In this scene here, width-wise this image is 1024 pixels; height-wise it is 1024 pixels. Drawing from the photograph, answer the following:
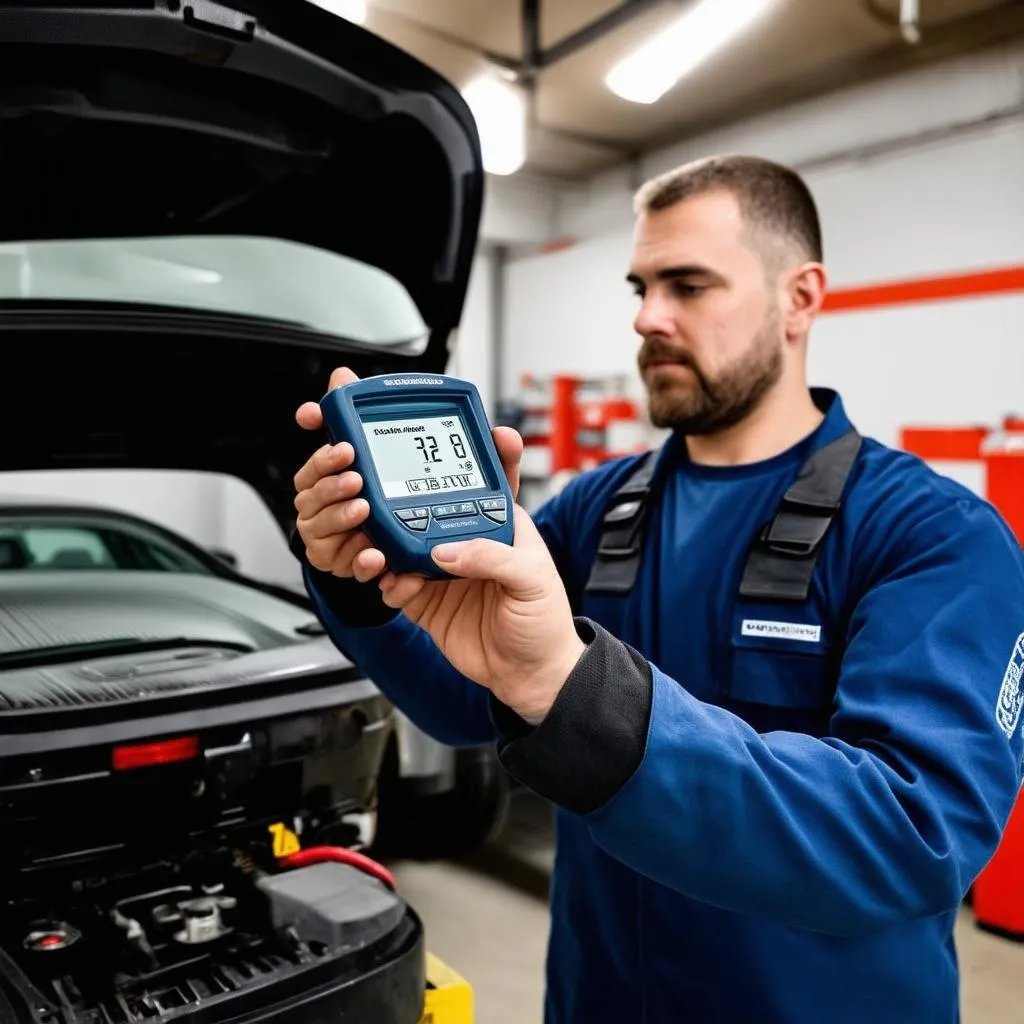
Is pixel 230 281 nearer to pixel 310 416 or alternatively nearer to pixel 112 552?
pixel 310 416

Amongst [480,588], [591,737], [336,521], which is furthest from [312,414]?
[591,737]

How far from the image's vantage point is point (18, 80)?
4.26 ft

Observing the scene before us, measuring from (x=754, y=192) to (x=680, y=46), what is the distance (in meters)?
2.12

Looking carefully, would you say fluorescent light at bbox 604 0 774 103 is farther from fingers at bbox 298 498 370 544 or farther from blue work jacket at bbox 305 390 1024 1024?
fingers at bbox 298 498 370 544

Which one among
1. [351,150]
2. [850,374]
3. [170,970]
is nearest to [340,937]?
[170,970]

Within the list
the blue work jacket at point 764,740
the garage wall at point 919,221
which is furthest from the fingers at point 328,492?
the garage wall at point 919,221

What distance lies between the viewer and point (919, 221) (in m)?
4.61

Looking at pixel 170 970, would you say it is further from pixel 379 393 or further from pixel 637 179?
pixel 637 179

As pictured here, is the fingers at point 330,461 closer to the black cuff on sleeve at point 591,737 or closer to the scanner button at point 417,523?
the scanner button at point 417,523

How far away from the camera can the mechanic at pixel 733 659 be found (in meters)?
0.68

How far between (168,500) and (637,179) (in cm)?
390

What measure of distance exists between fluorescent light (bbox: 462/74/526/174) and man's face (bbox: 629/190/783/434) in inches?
95.3

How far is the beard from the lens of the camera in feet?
4.08

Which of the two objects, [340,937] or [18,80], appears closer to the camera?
[18,80]
